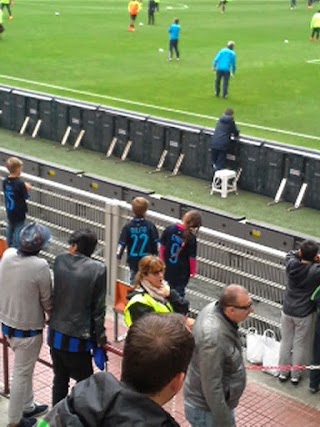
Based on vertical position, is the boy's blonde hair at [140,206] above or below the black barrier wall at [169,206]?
above

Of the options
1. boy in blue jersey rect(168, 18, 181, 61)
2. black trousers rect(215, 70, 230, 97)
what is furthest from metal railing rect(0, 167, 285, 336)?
boy in blue jersey rect(168, 18, 181, 61)

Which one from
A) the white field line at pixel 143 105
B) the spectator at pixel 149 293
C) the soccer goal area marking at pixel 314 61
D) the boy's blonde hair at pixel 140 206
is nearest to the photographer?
the spectator at pixel 149 293

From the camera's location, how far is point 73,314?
6535mm

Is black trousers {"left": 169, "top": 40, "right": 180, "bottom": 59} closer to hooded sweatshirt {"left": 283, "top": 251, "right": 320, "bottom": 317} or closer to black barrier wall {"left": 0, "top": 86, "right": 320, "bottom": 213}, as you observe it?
black barrier wall {"left": 0, "top": 86, "right": 320, "bottom": 213}

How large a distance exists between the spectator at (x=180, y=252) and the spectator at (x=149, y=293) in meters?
2.25

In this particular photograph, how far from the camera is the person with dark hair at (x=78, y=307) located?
21.2 ft

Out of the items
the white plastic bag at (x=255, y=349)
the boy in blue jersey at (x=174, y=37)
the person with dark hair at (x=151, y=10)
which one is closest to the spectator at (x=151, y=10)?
the person with dark hair at (x=151, y=10)

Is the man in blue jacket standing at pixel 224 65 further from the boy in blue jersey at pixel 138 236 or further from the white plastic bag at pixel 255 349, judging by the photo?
the white plastic bag at pixel 255 349

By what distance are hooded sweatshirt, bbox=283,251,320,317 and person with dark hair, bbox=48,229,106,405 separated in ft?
7.96

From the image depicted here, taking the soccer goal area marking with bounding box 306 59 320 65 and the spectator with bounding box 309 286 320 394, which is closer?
the spectator with bounding box 309 286 320 394

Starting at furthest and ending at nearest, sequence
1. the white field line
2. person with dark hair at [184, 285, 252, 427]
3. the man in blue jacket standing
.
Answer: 1. the man in blue jacket standing
2. the white field line
3. person with dark hair at [184, 285, 252, 427]

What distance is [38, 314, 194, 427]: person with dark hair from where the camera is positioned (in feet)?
10.8

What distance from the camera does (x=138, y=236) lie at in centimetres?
938

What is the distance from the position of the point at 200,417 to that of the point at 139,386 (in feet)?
7.96
